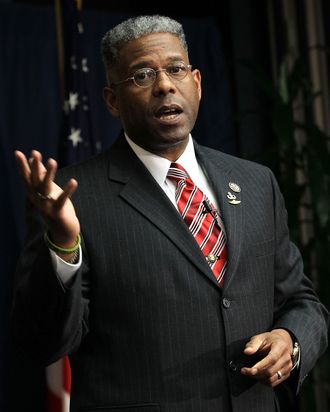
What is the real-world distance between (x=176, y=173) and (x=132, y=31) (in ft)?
1.16

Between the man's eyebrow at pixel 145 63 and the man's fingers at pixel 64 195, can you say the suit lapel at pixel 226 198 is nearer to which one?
the man's eyebrow at pixel 145 63

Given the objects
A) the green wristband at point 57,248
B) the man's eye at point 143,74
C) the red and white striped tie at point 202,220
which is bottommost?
the red and white striped tie at point 202,220

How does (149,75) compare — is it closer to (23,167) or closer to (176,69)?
(176,69)

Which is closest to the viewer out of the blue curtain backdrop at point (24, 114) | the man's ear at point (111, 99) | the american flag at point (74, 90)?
the man's ear at point (111, 99)

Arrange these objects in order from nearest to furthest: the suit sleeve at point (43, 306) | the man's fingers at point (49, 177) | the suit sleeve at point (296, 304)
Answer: the man's fingers at point (49, 177) → the suit sleeve at point (43, 306) → the suit sleeve at point (296, 304)

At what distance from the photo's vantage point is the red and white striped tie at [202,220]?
1730 mm

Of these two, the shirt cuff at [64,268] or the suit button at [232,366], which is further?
the suit button at [232,366]

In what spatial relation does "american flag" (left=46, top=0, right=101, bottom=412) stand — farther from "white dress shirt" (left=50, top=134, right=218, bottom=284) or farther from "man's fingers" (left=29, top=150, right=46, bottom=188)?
"man's fingers" (left=29, top=150, right=46, bottom=188)

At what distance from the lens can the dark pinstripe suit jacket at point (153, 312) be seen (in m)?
1.64

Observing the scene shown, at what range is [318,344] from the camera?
71.7 inches

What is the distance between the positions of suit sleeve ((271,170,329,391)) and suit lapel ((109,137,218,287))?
24 centimetres

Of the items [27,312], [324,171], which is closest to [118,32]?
[27,312]

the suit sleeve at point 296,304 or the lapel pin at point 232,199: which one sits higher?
the lapel pin at point 232,199

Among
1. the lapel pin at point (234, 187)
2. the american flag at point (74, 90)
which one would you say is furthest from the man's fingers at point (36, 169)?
the american flag at point (74, 90)
